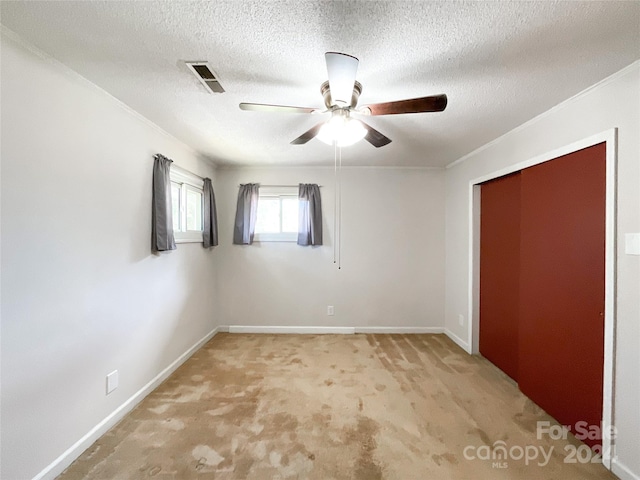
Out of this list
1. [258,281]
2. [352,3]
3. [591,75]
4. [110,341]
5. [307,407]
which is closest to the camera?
[352,3]

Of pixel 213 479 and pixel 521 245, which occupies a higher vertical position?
pixel 521 245

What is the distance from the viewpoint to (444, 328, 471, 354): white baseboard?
121 inches

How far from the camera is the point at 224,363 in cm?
281

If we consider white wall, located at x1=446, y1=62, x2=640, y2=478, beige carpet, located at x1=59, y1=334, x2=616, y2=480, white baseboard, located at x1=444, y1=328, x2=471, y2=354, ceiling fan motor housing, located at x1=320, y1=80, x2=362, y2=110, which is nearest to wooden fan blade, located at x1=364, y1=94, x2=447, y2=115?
ceiling fan motor housing, located at x1=320, y1=80, x2=362, y2=110

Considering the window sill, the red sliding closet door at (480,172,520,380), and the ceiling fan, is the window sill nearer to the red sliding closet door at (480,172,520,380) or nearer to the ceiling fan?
the ceiling fan

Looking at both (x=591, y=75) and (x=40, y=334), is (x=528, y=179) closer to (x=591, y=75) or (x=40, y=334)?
(x=591, y=75)

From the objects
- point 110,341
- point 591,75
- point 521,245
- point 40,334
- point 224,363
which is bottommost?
point 224,363

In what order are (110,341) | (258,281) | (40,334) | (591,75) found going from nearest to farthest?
(40,334)
(591,75)
(110,341)
(258,281)

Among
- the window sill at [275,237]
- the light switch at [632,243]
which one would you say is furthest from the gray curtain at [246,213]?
the light switch at [632,243]

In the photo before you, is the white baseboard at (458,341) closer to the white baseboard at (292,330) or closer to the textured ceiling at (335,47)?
the white baseboard at (292,330)

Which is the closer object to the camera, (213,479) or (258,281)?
(213,479)

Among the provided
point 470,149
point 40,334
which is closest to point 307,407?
point 40,334

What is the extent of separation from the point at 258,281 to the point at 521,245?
305 centimetres

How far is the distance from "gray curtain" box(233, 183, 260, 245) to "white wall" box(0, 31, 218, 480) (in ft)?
4.53
